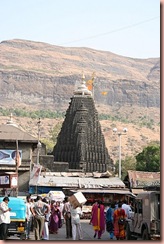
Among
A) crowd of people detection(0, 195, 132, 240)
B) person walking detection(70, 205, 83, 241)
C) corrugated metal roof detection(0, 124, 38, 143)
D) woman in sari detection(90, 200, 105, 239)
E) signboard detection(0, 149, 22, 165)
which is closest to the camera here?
crowd of people detection(0, 195, 132, 240)

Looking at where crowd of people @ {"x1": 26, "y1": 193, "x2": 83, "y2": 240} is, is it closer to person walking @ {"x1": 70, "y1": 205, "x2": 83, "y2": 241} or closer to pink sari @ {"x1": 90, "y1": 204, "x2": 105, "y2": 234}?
person walking @ {"x1": 70, "y1": 205, "x2": 83, "y2": 241}

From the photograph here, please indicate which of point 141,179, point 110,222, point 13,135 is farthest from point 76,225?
point 141,179

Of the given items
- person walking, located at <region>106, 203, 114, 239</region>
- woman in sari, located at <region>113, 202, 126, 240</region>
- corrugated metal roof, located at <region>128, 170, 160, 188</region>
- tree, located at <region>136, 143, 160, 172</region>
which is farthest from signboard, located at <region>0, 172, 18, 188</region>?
tree, located at <region>136, 143, 160, 172</region>

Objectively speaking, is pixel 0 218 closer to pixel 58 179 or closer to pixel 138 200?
pixel 138 200

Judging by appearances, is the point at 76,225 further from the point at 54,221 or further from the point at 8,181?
the point at 8,181

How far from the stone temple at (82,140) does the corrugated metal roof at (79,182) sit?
73.5 feet

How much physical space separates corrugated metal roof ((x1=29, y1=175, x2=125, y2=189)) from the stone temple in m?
22.4

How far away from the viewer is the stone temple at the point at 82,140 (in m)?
75.2

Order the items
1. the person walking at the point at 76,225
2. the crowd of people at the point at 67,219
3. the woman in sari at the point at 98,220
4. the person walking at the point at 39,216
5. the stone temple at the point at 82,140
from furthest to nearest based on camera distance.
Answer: the stone temple at the point at 82,140 → the woman in sari at the point at 98,220 → the person walking at the point at 76,225 → the person walking at the point at 39,216 → the crowd of people at the point at 67,219

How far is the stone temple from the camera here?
2960 inches

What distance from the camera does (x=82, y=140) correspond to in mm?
77125

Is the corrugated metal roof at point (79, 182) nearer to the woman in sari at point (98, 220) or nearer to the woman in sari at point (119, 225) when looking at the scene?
the woman in sari at point (98, 220)

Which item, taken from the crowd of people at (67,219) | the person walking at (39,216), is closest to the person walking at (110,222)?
the crowd of people at (67,219)

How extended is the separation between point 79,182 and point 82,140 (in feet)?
96.2
